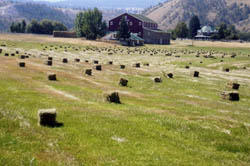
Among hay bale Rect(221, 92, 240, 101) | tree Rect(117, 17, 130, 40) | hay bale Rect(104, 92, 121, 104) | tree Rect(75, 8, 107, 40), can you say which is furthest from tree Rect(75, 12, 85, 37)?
hay bale Rect(104, 92, 121, 104)

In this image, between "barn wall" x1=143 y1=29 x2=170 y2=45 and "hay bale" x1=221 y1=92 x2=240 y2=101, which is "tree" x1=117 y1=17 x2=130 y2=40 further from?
"hay bale" x1=221 y1=92 x2=240 y2=101

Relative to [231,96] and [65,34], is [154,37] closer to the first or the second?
[65,34]

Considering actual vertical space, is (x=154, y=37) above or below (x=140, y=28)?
below

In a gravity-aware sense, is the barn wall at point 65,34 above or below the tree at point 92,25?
below

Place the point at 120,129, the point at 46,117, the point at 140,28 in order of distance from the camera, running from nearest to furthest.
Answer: the point at 46,117
the point at 120,129
the point at 140,28

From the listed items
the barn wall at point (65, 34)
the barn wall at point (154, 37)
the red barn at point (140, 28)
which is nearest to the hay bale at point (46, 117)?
the red barn at point (140, 28)

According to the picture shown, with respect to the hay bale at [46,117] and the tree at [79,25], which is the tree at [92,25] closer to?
the tree at [79,25]

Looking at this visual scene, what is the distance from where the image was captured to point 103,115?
20656 millimetres

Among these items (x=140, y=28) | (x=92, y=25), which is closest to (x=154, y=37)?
(x=140, y=28)

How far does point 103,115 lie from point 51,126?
14.1ft

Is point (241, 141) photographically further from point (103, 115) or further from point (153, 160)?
point (103, 115)

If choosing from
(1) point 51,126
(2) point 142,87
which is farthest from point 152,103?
(1) point 51,126

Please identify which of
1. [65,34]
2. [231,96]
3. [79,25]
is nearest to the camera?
[231,96]

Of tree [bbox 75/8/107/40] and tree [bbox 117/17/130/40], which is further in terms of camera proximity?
tree [bbox 75/8/107/40]
